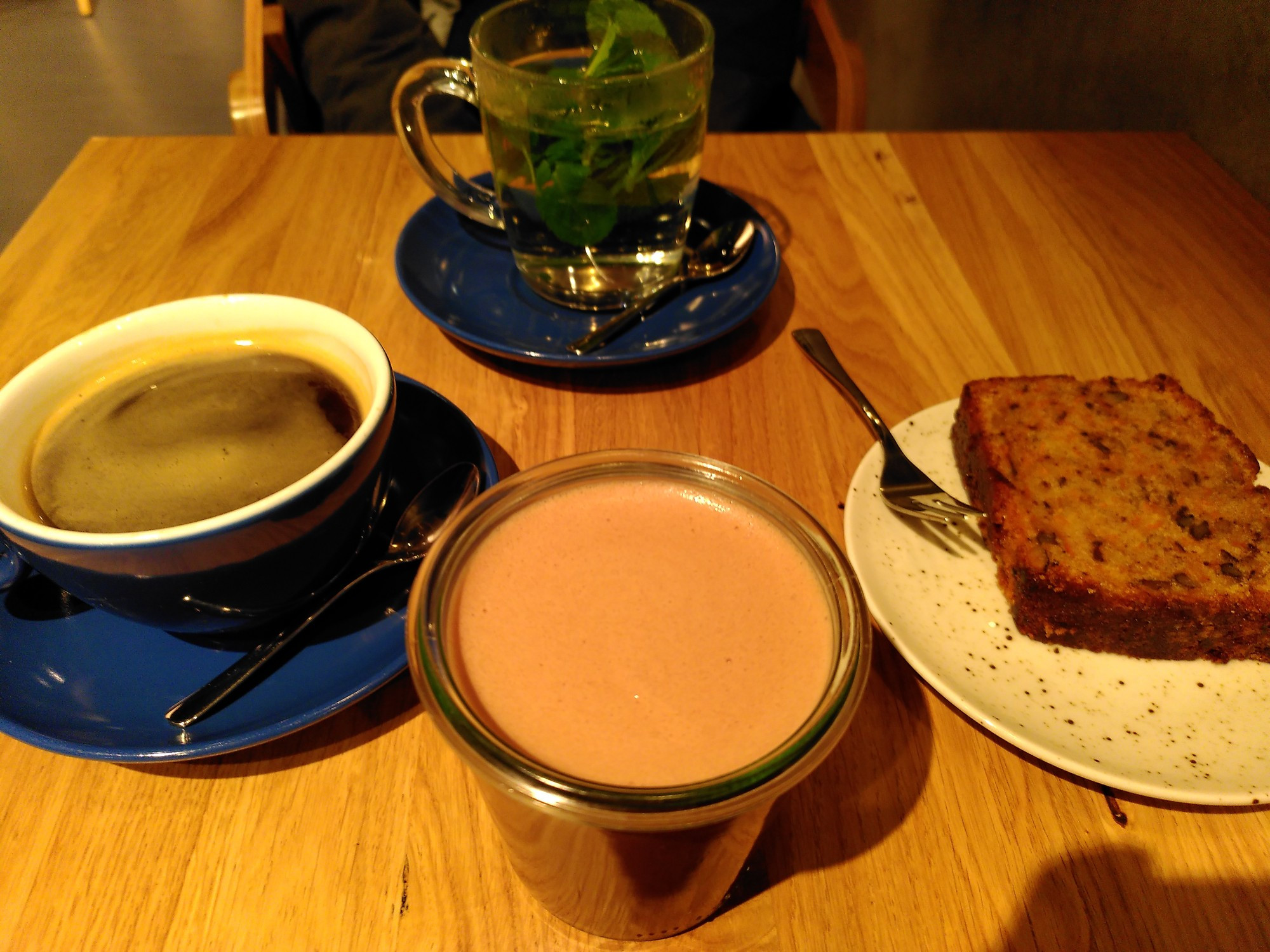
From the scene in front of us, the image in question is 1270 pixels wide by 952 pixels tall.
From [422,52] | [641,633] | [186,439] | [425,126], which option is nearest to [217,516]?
[186,439]

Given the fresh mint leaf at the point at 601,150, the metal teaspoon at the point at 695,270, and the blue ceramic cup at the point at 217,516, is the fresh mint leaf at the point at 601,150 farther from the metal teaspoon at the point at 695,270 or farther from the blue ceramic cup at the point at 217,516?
the blue ceramic cup at the point at 217,516

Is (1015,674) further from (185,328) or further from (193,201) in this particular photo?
(193,201)

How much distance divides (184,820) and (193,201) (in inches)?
38.2

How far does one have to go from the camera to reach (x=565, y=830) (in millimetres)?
407

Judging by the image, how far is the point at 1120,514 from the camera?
2.31 ft

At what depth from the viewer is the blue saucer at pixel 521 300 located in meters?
0.89

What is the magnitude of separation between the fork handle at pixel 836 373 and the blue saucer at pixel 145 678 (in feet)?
1.58

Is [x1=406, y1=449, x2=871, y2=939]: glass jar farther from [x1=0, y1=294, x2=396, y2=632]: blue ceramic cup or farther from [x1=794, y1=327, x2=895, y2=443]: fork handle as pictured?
[x1=794, y1=327, x2=895, y2=443]: fork handle

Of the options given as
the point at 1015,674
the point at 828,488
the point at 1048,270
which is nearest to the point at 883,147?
the point at 1048,270

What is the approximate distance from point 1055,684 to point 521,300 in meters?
0.69

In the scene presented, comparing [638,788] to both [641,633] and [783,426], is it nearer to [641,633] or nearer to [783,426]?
[641,633]

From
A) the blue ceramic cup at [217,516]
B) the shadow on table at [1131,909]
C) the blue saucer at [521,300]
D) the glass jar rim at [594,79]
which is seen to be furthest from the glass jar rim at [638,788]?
the glass jar rim at [594,79]

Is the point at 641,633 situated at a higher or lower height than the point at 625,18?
lower

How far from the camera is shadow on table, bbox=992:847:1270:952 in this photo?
0.50 meters
